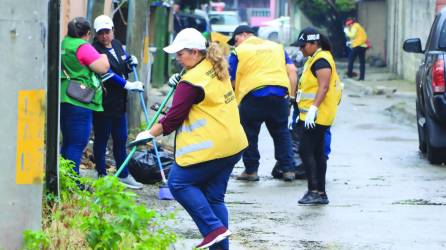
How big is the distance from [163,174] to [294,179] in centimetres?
192

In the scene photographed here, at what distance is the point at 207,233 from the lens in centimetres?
699

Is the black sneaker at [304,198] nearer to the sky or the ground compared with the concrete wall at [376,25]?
nearer to the ground

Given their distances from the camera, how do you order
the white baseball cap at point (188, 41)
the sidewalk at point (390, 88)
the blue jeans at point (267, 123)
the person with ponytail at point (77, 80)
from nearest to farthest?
the white baseball cap at point (188, 41) < the person with ponytail at point (77, 80) < the blue jeans at point (267, 123) < the sidewalk at point (390, 88)

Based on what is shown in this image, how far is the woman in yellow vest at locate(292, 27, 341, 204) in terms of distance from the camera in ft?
32.1

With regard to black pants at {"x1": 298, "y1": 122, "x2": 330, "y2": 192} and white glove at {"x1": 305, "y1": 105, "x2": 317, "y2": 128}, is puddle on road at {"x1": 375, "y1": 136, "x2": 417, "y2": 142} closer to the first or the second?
black pants at {"x1": 298, "y1": 122, "x2": 330, "y2": 192}

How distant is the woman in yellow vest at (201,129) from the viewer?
A: 274 inches

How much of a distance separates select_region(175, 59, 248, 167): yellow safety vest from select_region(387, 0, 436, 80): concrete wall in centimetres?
1906

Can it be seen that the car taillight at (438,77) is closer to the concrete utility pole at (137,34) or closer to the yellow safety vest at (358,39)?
the concrete utility pole at (137,34)

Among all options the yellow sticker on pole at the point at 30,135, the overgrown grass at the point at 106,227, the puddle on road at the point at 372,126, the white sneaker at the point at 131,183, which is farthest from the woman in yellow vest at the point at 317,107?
the puddle on road at the point at 372,126

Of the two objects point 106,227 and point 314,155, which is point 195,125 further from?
point 314,155

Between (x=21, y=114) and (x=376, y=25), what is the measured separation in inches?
1220

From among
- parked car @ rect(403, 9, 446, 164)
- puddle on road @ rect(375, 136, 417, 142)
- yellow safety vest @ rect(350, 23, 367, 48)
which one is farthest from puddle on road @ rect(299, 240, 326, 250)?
yellow safety vest @ rect(350, 23, 367, 48)

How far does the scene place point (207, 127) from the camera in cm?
697

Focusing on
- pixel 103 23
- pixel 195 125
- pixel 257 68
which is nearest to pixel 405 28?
pixel 257 68
